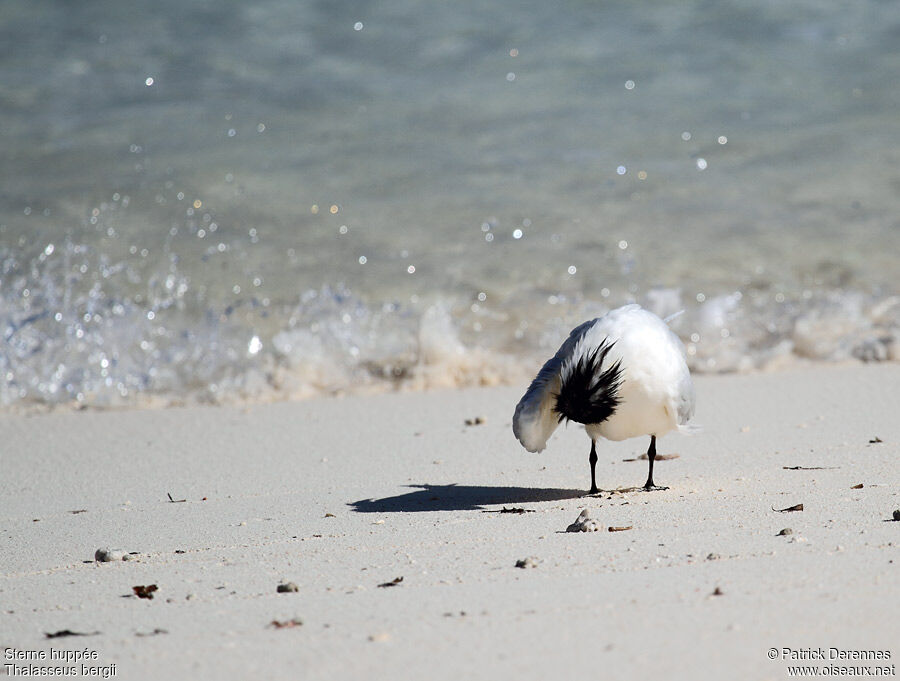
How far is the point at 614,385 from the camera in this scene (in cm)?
383

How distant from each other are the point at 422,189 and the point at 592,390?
4847mm

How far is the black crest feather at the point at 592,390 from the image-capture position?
383 centimetres

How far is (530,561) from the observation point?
2.98 m

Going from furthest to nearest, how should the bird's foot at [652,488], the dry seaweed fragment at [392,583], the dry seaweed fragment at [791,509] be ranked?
the bird's foot at [652,488] → the dry seaweed fragment at [791,509] → the dry seaweed fragment at [392,583]

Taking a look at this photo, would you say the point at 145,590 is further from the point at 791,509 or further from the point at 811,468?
the point at 811,468

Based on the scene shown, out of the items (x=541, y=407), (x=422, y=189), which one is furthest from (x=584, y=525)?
(x=422, y=189)

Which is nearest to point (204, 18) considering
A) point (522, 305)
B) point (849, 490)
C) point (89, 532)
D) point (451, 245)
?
point (451, 245)

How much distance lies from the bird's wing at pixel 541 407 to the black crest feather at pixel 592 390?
11cm

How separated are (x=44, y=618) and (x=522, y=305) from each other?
467 centimetres

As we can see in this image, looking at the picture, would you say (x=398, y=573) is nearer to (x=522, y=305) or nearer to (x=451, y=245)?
(x=522, y=305)

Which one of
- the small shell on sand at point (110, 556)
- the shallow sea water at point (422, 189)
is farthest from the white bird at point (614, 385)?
the shallow sea water at point (422, 189)

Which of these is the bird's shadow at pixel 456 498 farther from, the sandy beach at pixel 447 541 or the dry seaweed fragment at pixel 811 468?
the dry seaweed fragment at pixel 811 468

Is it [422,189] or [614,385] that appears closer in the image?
[614,385]

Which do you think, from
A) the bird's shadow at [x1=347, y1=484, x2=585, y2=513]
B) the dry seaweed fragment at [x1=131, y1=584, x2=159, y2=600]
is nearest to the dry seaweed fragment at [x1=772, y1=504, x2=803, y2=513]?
the bird's shadow at [x1=347, y1=484, x2=585, y2=513]
